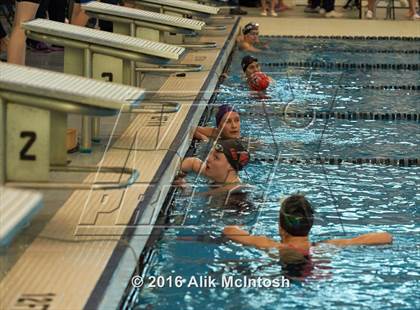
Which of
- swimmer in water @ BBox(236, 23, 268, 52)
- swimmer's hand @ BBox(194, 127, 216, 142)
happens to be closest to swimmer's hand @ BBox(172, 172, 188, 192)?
swimmer's hand @ BBox(194, 127, 216, 142)

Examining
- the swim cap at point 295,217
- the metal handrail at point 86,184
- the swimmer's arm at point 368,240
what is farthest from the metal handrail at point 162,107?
the swimmer's arm at point 368,240

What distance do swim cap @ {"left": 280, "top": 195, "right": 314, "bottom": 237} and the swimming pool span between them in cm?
12

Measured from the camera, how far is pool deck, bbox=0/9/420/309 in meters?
3.28

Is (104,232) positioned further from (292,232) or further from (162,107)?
(162,107)

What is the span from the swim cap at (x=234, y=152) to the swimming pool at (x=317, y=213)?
116 millimetres

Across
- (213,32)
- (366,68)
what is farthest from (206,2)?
(366,68)

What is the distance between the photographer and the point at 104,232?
3.86 metres

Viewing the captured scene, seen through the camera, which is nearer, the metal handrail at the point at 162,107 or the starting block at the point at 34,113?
the starting block at the point at 34,113

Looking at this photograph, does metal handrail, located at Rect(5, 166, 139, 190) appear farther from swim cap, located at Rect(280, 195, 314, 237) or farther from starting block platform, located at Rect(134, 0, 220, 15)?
starting block platform, located at Rect(134, 0, 220, 15)

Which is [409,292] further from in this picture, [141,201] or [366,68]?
[366,68]

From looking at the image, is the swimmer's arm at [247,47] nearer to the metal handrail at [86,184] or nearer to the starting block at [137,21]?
the starting block at [137,21]

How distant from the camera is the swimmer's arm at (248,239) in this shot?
13.5 ft

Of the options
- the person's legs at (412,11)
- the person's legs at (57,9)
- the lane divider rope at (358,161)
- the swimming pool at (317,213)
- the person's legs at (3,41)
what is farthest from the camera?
the person's legs at (412,11)

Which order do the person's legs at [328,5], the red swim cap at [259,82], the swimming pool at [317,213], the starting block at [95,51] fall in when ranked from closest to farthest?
the swimming pool at [317,213]
the starting block at [95,51]
the red swim cap at [259,82]
the person's legs at [328,5]
